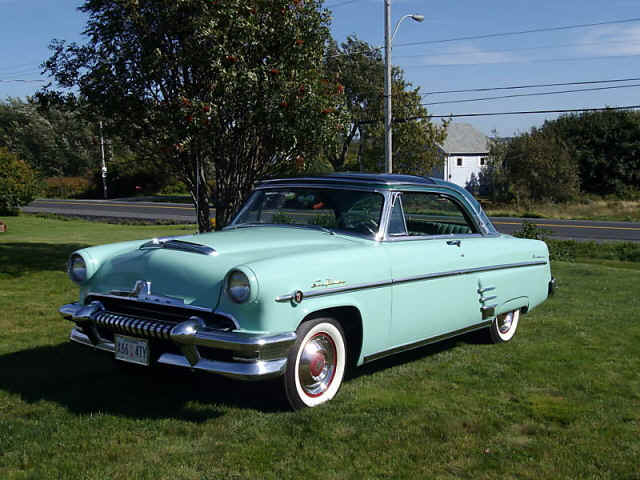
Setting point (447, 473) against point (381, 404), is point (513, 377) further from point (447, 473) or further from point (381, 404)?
point (447, 473)

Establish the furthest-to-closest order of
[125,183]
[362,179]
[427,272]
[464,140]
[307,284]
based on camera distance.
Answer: [464,140]
[125,183]
[362,179]
[427,272]
[307,284]

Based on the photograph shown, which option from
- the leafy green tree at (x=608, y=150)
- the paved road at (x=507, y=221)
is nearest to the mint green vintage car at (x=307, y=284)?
the paved road at (x=507, y=221)

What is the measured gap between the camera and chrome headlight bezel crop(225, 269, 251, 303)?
4.11m

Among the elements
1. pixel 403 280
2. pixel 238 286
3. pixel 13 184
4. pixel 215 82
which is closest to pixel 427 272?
pixel 403 280

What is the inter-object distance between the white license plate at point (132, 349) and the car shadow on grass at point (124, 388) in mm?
205

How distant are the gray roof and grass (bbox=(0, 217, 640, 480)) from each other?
5194cm

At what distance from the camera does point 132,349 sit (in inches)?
179

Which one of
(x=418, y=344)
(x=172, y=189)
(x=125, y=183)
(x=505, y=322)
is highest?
(x=125, y=183)

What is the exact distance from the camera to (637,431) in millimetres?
4348

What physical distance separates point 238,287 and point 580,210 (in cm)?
3773

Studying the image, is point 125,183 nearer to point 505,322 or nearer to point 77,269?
point 505,322

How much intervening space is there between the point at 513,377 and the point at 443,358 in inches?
29.1

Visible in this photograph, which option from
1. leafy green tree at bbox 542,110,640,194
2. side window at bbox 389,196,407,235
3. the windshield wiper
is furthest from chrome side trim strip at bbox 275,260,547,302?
leafy green tree at bbox 542,110,640,194

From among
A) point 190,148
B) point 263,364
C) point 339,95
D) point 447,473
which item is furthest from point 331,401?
point 339,95
